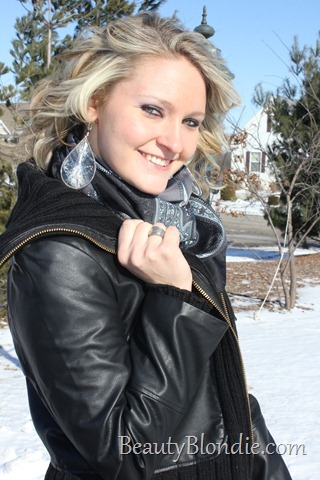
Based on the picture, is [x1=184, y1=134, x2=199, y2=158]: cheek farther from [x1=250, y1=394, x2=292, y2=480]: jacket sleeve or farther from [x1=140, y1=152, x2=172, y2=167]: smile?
[x1=250, y1=394, x2=292, y2=480]: jacket sleeve

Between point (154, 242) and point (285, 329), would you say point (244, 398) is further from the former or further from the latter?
point (285, 329)

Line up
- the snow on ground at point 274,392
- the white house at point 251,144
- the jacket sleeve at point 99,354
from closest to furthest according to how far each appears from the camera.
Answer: the jacket sleeve at point 99,354
the snow on ground at point 274,392
the white house at point 251,144

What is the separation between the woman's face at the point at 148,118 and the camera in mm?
1348

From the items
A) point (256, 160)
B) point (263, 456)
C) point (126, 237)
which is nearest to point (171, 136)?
point (126, 237)

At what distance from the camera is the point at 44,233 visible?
1.16m

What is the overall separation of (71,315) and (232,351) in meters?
0.42

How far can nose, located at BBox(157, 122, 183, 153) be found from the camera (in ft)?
4.62

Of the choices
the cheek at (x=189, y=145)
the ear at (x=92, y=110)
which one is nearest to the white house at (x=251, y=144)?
the cheek at (x=189, y=145)

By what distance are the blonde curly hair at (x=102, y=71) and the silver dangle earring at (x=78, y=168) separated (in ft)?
0.25

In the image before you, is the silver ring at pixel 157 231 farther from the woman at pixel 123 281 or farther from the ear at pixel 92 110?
the ear at pixel 92 110

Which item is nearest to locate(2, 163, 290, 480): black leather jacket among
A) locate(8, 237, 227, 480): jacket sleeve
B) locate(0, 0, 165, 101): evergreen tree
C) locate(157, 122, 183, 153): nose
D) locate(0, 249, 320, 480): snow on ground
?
locate(8, 237, 227, 480): jacket sleeve

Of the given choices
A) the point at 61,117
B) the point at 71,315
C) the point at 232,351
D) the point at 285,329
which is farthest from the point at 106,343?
the point at 285,329

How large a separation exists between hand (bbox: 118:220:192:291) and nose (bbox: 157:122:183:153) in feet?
0.88

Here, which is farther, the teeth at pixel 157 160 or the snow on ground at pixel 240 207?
the snow on ground at pixel 240 207
